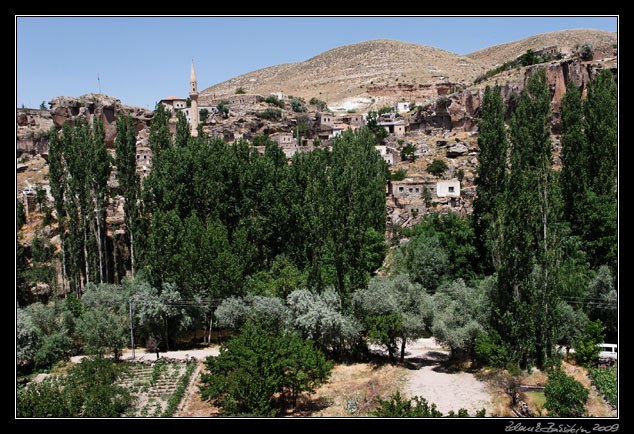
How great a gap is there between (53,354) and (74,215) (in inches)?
391

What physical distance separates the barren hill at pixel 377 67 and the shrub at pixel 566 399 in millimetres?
81006

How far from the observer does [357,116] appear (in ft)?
215

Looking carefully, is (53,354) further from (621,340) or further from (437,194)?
(437,194)

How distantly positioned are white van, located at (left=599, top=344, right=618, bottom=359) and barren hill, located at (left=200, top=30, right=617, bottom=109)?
249ft

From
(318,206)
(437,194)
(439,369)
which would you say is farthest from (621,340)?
(437,194)

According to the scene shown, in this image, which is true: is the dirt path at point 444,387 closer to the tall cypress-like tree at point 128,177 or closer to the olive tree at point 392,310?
the olive tree at point 392,310

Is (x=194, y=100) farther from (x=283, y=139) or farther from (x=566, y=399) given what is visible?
(x=566, y=399)

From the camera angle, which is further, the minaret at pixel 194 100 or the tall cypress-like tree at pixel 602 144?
the minaret at pixel 194 100

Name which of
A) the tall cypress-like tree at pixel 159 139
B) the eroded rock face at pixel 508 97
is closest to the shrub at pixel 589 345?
the tall cypress-like tree at pixel 159 139

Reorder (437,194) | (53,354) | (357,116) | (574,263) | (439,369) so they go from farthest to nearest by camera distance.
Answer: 1. (357,116)
2. (437,194)
3. (574,263)
4. (53,354)
5. (439,369)

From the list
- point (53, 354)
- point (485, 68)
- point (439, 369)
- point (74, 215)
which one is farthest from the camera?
point (485, 68)

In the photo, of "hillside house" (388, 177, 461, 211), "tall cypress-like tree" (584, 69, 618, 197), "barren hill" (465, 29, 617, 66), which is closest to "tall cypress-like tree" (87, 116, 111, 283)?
"hillside house" (388, 177, 461, 211)

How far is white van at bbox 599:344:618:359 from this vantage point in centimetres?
1903

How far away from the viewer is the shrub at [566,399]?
14305mm
